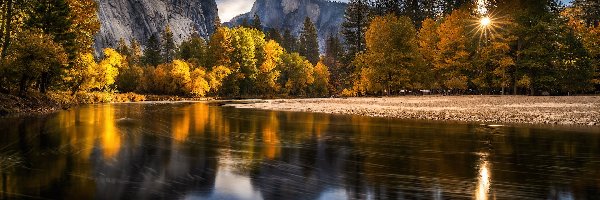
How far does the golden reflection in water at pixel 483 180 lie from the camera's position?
23.8ft

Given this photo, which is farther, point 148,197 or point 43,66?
point 43,66

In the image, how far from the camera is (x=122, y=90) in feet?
268

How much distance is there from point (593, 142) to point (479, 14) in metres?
41.9

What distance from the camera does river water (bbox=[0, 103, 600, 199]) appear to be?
7.62 meters

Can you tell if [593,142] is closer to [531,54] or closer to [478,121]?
[478,121]

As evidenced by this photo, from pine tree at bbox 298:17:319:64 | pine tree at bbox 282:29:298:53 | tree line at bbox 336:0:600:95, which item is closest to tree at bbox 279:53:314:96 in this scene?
tree line at bbox 336:0:600:95

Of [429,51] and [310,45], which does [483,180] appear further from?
[310,45]

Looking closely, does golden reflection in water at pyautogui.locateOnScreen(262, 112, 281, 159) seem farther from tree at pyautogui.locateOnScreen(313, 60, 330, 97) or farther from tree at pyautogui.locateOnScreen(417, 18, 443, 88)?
tree at pyautogui.locateOnScreen(313, 60, 330, 97)

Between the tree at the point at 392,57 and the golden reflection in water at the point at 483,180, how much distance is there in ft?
146

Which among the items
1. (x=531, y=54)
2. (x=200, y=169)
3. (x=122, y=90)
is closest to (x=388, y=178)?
(x=200, y=169)

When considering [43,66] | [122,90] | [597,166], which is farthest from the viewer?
[122,90]

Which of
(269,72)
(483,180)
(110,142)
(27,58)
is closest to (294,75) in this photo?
(269,72)

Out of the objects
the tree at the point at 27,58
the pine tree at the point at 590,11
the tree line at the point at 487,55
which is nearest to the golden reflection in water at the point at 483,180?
the tree at the point at 27,58

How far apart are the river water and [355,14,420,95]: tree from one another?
123 ft
